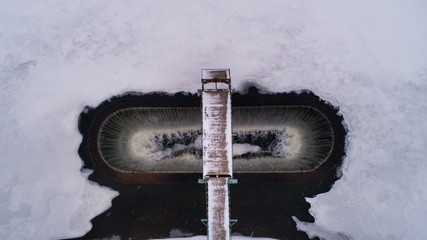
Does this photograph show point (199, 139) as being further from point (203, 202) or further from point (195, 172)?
point (203, 202)

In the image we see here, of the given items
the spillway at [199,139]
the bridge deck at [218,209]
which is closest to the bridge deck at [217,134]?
the bridge deck at [218,209]

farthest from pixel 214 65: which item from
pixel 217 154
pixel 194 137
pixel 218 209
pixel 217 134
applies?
pixel 218 209

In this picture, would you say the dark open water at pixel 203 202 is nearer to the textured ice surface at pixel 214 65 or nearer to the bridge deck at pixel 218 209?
the textured ice surface at pixel 214 65

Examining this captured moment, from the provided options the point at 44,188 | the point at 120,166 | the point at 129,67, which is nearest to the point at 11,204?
the point at 44,188

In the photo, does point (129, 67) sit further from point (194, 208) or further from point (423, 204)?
point (423, 204)

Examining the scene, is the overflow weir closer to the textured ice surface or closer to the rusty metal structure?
the textured ice surface

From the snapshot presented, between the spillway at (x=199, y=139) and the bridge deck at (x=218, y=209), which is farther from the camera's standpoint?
the spillway at (x=199, y=139)
